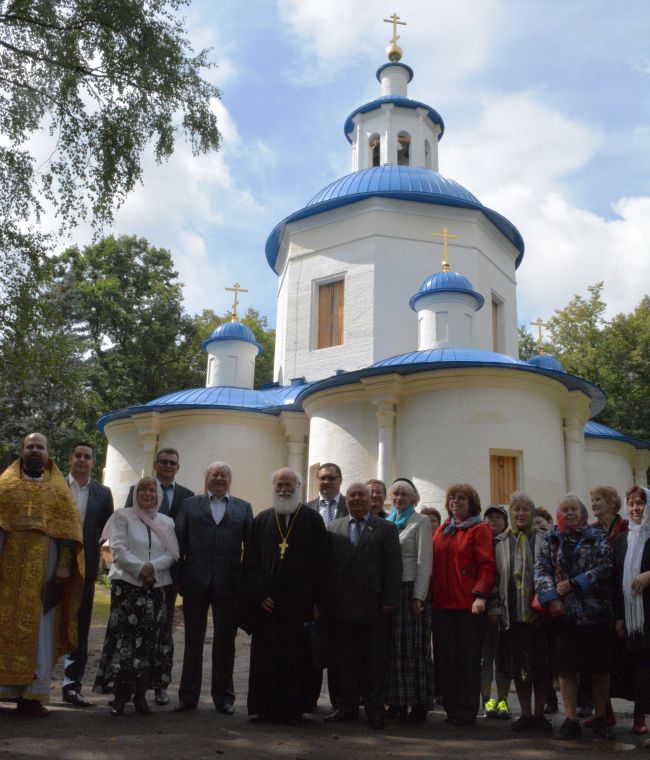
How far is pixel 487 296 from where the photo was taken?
1848cm

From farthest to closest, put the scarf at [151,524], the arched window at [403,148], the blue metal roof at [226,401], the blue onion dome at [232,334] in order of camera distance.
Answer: the arched window at [403,148] → the blue onion dome at [232,334] → the blue metal roof at [226,401] → the scarf at [151,524]

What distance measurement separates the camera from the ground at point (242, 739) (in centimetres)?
414

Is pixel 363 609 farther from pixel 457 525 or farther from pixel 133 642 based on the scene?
pixel 133 642

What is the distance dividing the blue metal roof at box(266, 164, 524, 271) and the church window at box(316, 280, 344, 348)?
1.92 meters

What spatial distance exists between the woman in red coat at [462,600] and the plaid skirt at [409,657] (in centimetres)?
12

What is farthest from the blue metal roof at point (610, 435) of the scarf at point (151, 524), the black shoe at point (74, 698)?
the black shoe at point (74, 698)

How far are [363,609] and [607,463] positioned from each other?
14.6 meters

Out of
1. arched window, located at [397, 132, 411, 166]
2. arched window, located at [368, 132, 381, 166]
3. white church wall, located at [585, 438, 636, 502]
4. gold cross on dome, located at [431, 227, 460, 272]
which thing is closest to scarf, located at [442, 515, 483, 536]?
gold cross on dome, located at [431, 227, 460, 272]

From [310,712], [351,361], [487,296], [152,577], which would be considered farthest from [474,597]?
[487,296]

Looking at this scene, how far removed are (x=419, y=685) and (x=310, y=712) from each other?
2.90 feet

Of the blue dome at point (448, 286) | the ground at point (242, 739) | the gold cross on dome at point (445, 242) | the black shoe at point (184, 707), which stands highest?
the gold cross on dome at point (445, 242)

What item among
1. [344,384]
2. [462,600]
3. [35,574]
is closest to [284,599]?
[462,600]

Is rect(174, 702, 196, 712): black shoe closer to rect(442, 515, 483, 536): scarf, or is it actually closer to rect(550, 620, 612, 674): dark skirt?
rect(442, 515, 483, 536): scarf

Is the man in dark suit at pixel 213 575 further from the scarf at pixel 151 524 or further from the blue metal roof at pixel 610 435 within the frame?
the blue metal roof at pixel 610 435
